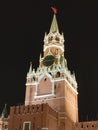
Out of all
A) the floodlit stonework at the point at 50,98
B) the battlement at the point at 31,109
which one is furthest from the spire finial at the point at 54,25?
the battlement at the point at 31,109

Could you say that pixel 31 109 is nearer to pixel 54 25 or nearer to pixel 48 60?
pixel 48 60

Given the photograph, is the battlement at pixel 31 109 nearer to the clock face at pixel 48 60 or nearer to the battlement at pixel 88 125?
the battlement at pixel 88 125

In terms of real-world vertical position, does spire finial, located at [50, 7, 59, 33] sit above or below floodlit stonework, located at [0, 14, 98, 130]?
above

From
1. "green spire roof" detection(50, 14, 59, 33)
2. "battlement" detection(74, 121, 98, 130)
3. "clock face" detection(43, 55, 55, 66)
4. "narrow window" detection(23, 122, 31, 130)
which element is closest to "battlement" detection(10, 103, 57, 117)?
"narrow window" detection(23, 122, 31, 130)

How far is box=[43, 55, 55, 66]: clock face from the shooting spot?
60.3 meters

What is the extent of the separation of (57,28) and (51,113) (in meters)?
29.0

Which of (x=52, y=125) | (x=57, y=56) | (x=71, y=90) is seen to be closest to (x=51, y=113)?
(x=52, y=125)

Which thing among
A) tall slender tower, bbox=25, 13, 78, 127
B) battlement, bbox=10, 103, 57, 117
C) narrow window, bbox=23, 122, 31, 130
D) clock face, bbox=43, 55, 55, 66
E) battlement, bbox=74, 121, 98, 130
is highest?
clock face, bbox=43, 55, 55, 66

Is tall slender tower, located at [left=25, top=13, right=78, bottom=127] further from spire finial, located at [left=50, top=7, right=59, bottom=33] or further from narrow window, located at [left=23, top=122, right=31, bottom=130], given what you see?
narrow window, located at [left=23, top=122, right=31, bottom=130]

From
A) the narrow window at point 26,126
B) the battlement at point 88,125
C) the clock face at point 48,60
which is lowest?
the narrow window at point 26,126

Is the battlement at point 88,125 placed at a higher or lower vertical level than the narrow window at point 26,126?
higher

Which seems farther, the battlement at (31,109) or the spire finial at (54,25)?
the spire finial at (54,25)

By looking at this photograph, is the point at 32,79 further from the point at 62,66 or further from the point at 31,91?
the point at 62,66

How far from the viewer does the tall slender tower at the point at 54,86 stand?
53688 mm
